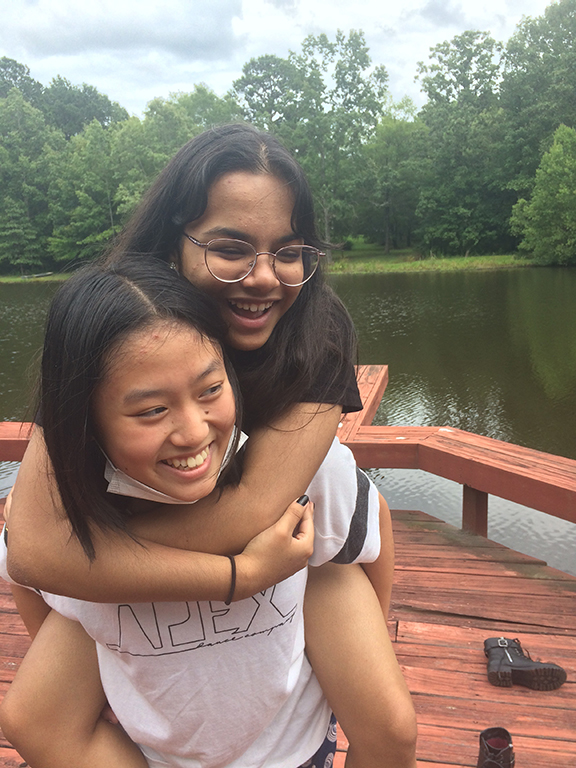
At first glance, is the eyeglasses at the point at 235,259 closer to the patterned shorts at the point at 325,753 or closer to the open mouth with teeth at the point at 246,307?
the open mouth with teeth at the point at 246,307

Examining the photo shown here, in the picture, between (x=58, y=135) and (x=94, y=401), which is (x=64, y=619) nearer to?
(x=94, y=401)

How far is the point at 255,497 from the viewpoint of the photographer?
47.7 inches

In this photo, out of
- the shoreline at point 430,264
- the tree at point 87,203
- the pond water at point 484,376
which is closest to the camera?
the pond water at point 484,376

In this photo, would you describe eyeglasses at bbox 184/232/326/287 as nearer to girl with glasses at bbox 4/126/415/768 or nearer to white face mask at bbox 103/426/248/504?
girl with glasses at bbox 4/126/415/768

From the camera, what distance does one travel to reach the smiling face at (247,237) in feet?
4.44

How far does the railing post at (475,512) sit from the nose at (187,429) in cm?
206

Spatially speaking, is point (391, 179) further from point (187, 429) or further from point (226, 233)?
point (187, 429)

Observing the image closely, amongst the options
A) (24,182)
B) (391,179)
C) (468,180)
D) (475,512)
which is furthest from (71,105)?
(475,512)

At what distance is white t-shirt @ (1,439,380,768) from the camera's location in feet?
3.76

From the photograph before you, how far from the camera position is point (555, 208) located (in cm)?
2191

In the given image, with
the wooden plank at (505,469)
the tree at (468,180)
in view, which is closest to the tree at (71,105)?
the tree at (468,180)

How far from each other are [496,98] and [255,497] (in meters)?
32.5

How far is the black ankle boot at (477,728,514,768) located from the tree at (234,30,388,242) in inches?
1054

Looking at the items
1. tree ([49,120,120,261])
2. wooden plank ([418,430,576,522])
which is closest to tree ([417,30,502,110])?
tree ([49,120,120,261])
